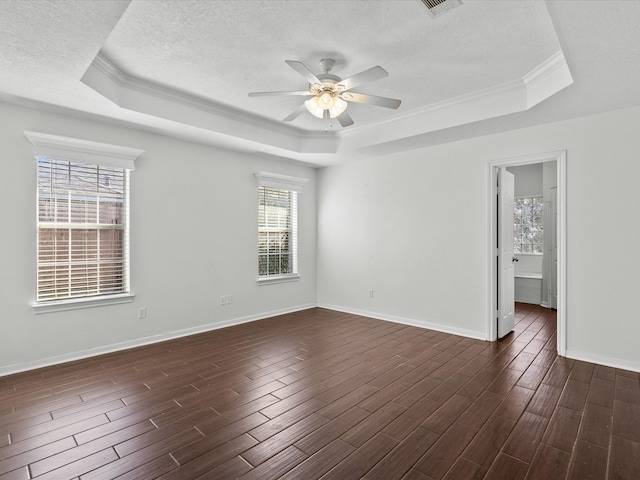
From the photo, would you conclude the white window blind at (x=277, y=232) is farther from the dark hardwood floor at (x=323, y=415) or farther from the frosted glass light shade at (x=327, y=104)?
the frosted glass light shade at (x=327, y=104)

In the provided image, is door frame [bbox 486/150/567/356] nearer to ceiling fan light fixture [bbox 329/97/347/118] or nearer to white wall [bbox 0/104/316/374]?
ceiling fan light fixture [bbox 329/97/347/118]

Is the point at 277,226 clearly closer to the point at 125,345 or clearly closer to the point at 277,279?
the point at 277,279

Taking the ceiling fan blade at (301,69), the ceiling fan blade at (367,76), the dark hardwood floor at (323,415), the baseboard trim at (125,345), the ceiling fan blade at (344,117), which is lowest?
the dark hardwood floor at (323,415)

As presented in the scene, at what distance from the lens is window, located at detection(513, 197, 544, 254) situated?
297 inches

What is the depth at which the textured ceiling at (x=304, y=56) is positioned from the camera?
2.20 meters

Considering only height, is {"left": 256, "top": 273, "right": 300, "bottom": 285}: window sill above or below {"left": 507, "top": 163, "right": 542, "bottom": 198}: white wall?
below

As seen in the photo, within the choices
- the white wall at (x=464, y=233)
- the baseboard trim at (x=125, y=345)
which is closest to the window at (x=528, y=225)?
the white wall at (x=464, y=233)

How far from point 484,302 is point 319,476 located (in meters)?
3.31

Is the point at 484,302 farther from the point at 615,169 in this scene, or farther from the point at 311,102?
the point at 311,102

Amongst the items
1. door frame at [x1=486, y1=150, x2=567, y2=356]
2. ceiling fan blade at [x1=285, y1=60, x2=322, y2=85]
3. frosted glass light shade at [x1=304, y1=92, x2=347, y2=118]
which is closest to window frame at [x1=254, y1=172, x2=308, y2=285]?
frosted glass light shade at [x1=304, y1=92, x2=347, y2=118]

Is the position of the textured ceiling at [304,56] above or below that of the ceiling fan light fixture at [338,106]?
above

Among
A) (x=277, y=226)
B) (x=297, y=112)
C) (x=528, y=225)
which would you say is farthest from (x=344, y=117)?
(x=528, y=225)

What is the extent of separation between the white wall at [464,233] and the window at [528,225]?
3.70 metres

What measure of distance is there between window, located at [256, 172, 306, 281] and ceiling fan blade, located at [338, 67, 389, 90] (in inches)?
114
